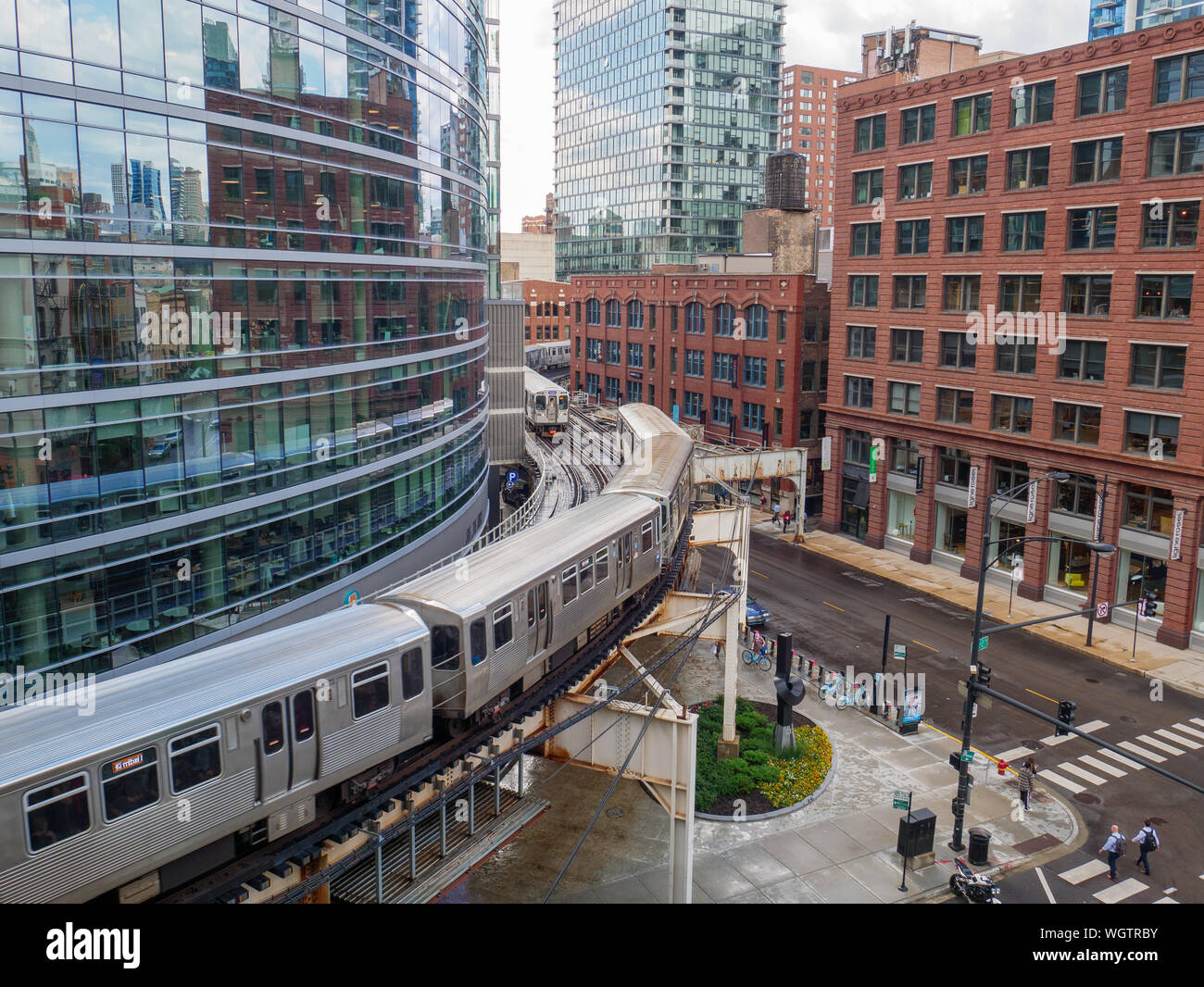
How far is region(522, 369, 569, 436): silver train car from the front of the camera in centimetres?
Result: 6272

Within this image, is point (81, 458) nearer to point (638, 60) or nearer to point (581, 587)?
point (581, 587)

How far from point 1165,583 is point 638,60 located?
343 ft

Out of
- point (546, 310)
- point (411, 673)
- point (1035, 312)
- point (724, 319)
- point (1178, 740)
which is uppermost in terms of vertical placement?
point (546, 310)

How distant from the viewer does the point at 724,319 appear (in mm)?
67875

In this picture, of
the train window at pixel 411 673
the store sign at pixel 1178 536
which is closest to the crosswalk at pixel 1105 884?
the train window at pixel 411 673

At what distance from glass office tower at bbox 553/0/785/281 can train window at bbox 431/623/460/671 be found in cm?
11260

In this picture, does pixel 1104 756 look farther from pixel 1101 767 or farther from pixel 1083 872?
pixel 1083 872

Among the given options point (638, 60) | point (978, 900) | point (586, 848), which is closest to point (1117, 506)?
point (978, 900)

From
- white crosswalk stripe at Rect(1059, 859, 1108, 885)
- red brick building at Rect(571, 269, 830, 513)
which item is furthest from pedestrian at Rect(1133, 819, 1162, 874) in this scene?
red brick building at Rect(571, 269, 830, 513)

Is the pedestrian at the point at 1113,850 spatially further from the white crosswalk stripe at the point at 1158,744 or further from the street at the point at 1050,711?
the white crosswalk stripe at the point at 1158,744

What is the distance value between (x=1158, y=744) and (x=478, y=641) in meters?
22.9

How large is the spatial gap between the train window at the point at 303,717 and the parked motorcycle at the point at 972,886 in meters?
15.2

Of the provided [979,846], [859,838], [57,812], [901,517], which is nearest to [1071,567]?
[901,517]

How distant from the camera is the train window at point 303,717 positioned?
13633 millimetres
